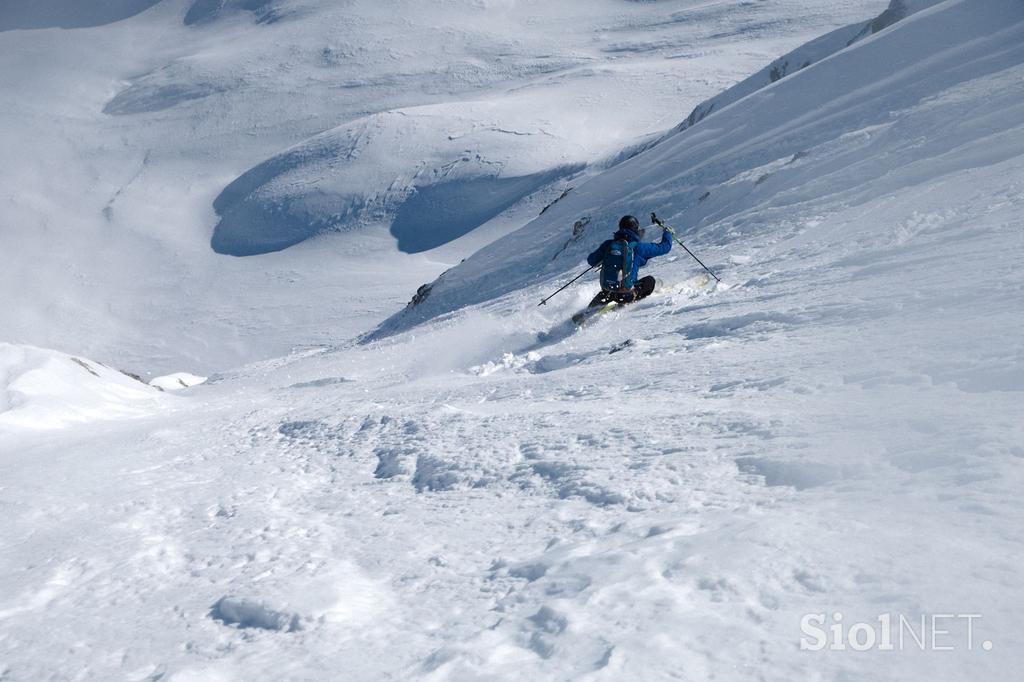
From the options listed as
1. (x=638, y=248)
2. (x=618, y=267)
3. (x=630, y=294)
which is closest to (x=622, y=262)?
(x=618, y=267)

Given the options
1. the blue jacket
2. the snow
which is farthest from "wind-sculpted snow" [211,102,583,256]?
the blue jacket

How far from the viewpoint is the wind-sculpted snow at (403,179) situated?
45.4 meters

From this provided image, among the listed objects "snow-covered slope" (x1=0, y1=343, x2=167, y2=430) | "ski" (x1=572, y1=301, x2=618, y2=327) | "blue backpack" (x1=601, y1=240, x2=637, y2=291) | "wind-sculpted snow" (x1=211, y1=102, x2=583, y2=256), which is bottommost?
"snow-covered slope" (x1=0, y1=343, x2=167, y2=430)

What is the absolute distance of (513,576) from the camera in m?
3.88

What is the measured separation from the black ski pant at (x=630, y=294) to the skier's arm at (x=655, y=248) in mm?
387

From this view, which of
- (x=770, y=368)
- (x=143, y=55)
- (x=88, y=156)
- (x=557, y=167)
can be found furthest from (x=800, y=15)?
(x=770, y=368)

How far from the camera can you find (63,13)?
94.0 m

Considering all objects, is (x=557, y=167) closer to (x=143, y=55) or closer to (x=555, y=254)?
(x=555, y=254)

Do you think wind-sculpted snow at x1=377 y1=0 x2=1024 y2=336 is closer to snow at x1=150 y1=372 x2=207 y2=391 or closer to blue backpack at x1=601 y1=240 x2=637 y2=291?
blue backpack at x1=601 y1=240 x2=637 y2=291

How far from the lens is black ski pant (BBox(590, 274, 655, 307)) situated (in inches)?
493

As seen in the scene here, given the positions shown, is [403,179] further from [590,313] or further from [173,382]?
[590,313]

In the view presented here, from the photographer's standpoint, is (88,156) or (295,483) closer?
(295,483)

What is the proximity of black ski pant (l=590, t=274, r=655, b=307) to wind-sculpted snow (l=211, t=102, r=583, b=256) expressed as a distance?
31561mm

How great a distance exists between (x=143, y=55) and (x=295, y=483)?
9005 centimetres
